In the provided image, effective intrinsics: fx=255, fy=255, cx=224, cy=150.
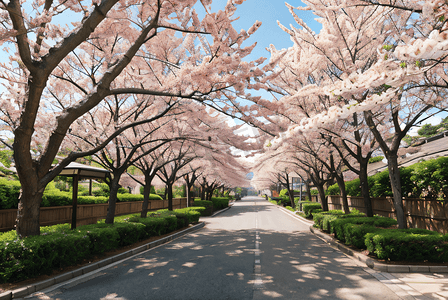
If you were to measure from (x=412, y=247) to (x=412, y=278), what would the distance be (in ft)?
3.73

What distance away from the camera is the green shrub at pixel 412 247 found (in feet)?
21.7

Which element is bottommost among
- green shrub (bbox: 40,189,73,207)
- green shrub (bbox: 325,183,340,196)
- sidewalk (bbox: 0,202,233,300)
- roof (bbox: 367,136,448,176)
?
sidewalk (bbox: 0,202,233,300)

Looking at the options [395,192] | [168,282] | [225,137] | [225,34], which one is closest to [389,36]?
[395,192]

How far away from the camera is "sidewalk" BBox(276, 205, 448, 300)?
4.93 metres

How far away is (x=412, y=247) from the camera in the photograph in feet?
22.1

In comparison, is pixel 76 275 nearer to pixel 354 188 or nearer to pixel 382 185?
pixel 382 185

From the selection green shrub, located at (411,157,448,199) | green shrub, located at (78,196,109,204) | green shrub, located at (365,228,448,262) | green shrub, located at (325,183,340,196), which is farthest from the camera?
green shrub, located at (325,183,340,196)

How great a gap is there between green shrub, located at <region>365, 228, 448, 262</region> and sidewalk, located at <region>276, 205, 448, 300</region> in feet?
1.18

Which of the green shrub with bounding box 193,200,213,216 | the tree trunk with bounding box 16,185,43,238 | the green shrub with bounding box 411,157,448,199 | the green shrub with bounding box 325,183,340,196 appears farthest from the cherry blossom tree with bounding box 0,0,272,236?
the green shrub with bounding box 193,200,213,216

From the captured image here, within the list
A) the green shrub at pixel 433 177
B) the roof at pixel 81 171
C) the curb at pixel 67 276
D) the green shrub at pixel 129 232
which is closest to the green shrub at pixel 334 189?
the green shrub at pixel 433 177

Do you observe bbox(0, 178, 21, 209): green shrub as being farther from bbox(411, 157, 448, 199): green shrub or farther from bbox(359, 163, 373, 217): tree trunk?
bbox(411, 157, 448, 199): green shrub

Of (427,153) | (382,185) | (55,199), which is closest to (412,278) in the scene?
(382,185)

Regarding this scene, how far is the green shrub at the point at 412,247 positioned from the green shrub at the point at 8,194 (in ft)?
44.6

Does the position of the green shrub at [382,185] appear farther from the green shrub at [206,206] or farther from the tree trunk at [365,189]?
the green shrub at [206,206]
